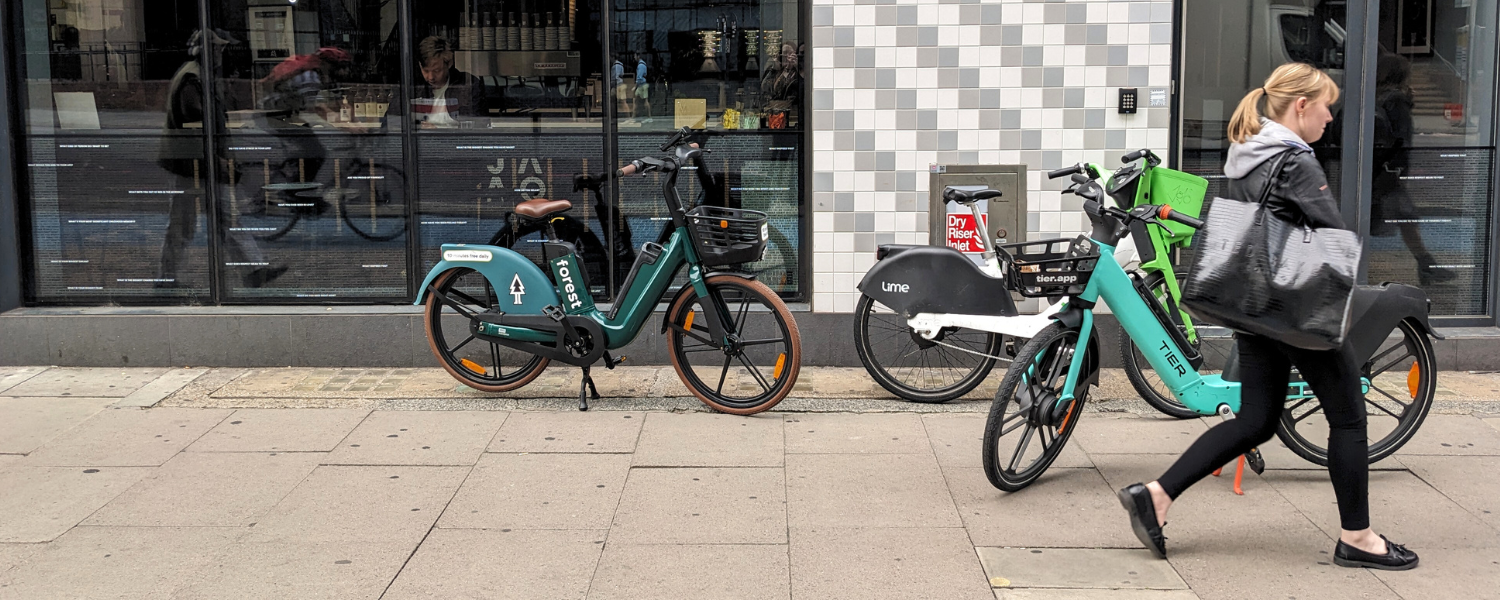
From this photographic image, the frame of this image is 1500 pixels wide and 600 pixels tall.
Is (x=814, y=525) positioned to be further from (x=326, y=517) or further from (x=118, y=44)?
(x=118, y=44)

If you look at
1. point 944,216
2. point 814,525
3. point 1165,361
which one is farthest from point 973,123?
point 814,525

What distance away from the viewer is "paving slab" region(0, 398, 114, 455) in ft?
21.1

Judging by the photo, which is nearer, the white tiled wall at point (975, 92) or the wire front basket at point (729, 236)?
the wire front basket at point (729, 236)

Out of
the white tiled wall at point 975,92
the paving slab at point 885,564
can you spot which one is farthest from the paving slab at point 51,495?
the white tiled wall at point 975,92

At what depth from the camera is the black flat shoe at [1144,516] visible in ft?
15.5

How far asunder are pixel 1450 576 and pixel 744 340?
346cm

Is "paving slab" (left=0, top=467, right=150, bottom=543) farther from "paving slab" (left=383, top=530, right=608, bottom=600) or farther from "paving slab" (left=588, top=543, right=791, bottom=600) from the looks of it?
"paving slab" (left=588, top=543, right=791, bottom=600)

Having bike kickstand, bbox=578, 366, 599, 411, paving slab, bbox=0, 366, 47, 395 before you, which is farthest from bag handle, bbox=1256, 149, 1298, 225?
paving slab, bbox=0, 366, 47, 395

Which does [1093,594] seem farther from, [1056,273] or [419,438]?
[419,438]

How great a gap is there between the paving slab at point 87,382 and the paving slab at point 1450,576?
6326mm

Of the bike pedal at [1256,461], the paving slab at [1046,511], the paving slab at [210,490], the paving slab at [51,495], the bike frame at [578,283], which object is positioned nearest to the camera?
the paving slab at [1046,511]

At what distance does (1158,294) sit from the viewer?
6.50 meters

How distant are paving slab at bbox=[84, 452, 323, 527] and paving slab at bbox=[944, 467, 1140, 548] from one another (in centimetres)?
287

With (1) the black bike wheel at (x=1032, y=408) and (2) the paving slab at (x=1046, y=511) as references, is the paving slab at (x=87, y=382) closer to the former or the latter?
(2) the paving slab at (x=1046, y=511)
